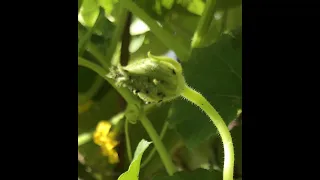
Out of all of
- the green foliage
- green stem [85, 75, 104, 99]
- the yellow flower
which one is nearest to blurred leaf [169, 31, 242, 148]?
the green foliage

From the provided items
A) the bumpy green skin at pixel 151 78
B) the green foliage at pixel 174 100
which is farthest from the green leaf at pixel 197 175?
the bumpy green skin at pixel 151 78

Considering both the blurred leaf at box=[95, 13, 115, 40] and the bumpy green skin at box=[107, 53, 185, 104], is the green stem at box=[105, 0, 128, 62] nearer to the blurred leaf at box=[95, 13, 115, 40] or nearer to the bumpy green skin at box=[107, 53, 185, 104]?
the blurred leaf at box=[95, 13, 115, 40]

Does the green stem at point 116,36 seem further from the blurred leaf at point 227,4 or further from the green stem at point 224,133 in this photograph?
the green stem at point 224,133

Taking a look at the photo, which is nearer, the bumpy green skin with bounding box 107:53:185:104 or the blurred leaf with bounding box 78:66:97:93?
the bumpy green skin with bounding box 107:53:185:104

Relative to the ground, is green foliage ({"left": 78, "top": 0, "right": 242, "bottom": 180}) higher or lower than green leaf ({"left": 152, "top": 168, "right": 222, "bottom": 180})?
higher

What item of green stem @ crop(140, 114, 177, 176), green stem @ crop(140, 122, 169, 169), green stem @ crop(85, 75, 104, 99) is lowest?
green stem @ crop(140, 114, 177, 176)

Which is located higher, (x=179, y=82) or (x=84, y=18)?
(x=84, y=18)
